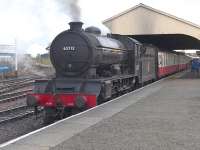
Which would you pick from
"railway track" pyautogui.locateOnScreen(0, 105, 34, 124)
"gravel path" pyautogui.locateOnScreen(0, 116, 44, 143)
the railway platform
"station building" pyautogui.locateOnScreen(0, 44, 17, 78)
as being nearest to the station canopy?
"station building" pyautogui.locateOnScreen(0, 44, 17, 78)

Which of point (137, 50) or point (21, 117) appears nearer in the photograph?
point (21, 117)

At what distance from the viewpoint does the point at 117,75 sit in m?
16.3

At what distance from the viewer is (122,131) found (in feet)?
30.1

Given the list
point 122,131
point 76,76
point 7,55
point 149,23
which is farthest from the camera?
point 7,55

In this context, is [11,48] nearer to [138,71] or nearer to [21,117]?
[138,71]

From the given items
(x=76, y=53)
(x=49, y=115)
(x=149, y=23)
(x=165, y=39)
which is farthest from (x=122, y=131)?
(x=165, y=39)

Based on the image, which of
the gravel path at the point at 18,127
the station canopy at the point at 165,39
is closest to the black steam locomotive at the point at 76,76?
the gravel path at the point at 18,127

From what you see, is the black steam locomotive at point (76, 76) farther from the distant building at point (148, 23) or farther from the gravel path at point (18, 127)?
the distant building at point (148, 23)

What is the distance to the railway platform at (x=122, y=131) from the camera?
7801 millimetres

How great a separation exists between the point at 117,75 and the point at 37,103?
4193 millimetres

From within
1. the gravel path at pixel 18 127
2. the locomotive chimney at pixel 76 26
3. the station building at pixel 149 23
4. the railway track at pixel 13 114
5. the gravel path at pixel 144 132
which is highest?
the station building at pixel 149 23

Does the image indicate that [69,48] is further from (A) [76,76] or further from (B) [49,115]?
(B) [49,115]

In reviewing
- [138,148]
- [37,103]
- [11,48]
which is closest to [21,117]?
[37,103]

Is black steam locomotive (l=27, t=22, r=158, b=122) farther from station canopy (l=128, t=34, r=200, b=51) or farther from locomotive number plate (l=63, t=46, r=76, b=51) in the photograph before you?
station canopy (l=128, t=34, r=200, b=51)
